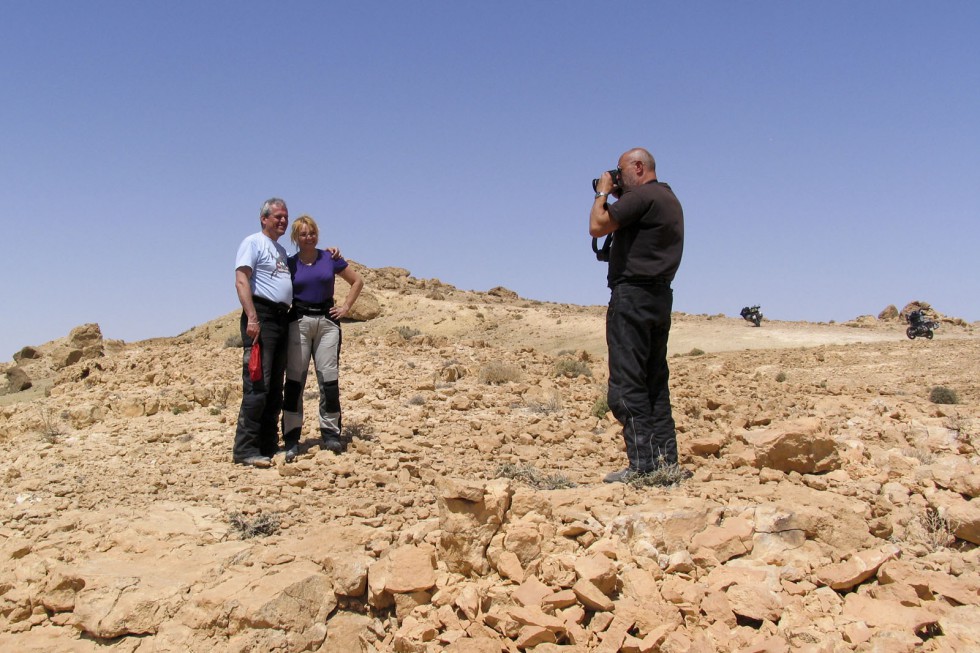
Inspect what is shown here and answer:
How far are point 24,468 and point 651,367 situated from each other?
16.3 ft

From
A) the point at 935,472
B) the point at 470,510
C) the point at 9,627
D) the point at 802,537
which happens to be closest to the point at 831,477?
the point at 935,472

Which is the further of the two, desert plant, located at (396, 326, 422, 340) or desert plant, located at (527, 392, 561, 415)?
desert plant, located at (396, 326, 422, 340)

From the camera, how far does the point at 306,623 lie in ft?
12.2

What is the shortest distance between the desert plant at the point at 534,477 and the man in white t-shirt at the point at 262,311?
74.1 inches

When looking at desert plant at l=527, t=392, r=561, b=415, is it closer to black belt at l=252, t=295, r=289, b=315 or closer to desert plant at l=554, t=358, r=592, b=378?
desert plant at l=554, t=358, r=592, b=378

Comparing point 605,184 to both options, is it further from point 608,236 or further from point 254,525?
point 254,525

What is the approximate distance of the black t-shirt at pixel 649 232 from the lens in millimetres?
4418

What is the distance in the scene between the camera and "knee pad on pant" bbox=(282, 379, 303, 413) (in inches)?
238

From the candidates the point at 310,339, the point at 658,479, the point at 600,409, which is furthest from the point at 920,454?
the point at 310,339

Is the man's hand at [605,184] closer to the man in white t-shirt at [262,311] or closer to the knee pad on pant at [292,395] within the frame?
the man in white t-shirt at [262,311]

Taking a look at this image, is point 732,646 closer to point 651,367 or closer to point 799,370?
point 651,367

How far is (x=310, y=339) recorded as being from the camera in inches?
237

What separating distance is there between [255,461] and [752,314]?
23874 millimetres

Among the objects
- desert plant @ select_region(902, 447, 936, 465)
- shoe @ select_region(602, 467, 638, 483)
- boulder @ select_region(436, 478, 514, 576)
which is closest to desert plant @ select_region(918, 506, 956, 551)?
desert plant @ select_region(902, 447, 936, 465)
